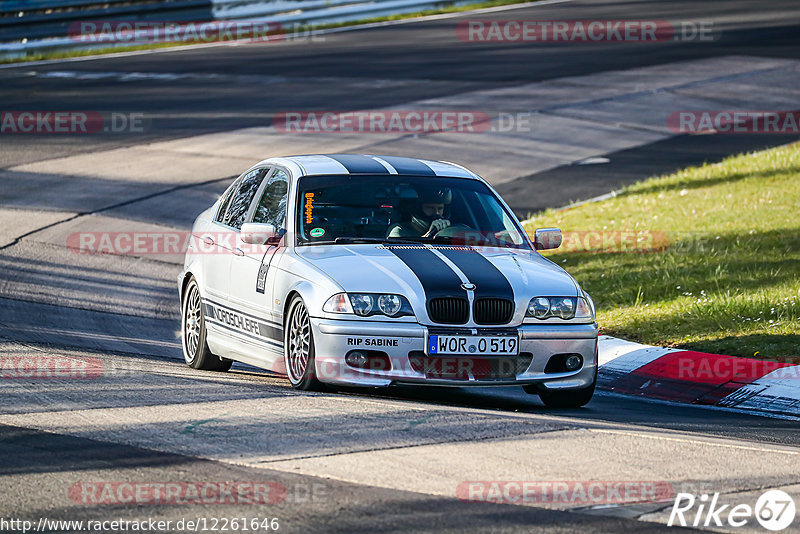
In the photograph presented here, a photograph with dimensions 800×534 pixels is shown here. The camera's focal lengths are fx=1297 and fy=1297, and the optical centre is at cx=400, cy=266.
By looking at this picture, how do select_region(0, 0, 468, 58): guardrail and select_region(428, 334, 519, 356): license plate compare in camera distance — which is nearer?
select_region(428, 334, 519, 356): license plate

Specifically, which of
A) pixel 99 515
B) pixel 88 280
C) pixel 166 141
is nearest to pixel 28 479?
pixel 99 515

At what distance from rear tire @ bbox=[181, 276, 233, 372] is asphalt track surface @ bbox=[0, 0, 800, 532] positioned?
0.29m

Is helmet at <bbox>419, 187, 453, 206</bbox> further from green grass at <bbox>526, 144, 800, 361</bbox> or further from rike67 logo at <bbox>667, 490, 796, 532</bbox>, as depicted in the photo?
rike67 logo at <bbox>667, 490, 796, 532</bbox>

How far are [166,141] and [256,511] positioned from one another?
1656 cm

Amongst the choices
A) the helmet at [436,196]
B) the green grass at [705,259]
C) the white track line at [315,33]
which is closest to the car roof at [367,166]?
the helmet at [436,196]

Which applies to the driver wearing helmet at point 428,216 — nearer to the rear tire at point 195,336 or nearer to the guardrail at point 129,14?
the rear tire at point 195,336

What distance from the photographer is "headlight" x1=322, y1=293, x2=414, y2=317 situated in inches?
308

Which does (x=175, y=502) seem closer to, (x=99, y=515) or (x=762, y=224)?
(x=99, y=515)

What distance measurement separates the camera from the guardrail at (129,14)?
31.4 m

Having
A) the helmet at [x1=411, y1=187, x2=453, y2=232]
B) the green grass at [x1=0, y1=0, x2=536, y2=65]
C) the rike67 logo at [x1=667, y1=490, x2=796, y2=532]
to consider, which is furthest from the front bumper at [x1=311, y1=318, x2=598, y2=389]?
the green grass at [x1=0, y1=0, x2=536, y2=65]

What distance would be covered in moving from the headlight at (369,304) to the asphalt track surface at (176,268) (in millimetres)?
532

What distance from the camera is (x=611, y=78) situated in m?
26.9

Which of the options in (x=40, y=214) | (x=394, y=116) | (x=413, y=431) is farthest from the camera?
(x=394, y=116)

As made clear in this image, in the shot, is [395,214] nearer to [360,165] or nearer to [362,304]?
[360,165]
